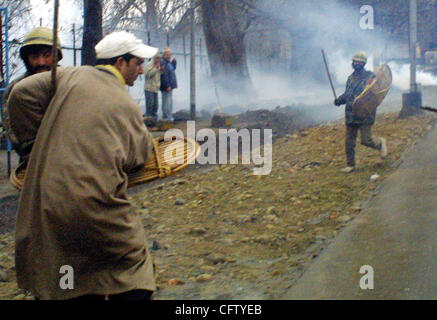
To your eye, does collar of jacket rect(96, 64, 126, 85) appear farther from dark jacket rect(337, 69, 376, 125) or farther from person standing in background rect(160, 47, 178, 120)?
person standing in background rect(160, 47, 178, 120)

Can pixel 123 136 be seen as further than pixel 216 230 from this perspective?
No

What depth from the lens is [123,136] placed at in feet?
8.93

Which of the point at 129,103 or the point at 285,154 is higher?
the point at 129,103

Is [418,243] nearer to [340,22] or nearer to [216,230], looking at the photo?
[216,230]

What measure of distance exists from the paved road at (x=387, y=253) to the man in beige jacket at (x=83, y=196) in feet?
6.85

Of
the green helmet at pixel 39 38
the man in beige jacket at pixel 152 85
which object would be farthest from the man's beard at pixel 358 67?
the green helmet at pixel 39 38

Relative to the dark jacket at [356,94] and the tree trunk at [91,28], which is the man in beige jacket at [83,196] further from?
the tree trunk at [91,28]

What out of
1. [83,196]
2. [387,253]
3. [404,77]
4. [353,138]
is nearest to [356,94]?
[353,138]

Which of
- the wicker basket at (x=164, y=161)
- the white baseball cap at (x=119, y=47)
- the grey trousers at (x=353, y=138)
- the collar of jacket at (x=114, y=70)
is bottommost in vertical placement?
the grey trousers at (x=353, y=138)

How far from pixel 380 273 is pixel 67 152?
3020 mm

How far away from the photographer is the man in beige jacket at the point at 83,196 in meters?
2.61

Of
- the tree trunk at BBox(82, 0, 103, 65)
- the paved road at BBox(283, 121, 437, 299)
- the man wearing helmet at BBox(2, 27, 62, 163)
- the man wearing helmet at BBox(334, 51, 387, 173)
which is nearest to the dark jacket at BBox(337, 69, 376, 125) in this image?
the man wearing helmet at BBox(334, 51, 387, 173)

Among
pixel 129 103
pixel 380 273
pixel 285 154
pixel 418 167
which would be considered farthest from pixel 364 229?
pixel 285 154

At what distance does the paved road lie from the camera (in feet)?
14.9
